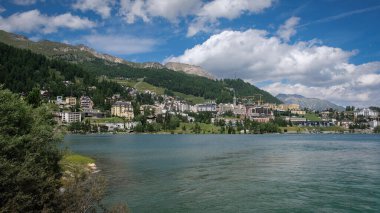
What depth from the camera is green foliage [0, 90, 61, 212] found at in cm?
2086

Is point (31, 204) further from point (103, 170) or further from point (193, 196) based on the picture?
point (103, 170)

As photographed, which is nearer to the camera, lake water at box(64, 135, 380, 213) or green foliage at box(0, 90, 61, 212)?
green foliage at box(0, 90, 61, 212)

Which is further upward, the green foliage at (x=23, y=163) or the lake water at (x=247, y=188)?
the green foliage at (x=23, y=163)

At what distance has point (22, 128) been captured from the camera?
26234mm

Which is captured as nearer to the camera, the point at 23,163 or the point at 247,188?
the point at 23,163

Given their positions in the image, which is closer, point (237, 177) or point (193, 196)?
point (193, 196)

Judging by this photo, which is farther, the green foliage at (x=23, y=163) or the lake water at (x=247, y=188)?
the lake water at (x=247, y=188)

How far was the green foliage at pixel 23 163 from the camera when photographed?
68.4 feet

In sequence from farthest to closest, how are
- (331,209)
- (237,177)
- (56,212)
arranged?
(237,177), (331,209), (56,212)

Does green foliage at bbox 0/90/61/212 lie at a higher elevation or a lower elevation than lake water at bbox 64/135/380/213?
higher

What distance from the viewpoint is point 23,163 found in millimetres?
22250

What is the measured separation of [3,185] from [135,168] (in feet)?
155

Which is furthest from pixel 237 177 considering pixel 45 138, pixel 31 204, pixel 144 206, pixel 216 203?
pixel 31 204

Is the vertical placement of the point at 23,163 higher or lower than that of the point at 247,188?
higher
